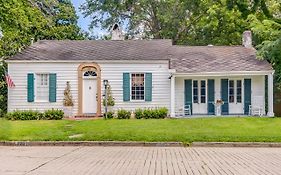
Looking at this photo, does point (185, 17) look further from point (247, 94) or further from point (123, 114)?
point (123, 114)

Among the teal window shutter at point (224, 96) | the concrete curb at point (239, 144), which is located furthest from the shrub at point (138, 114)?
the concrete curb at point (239, 144)

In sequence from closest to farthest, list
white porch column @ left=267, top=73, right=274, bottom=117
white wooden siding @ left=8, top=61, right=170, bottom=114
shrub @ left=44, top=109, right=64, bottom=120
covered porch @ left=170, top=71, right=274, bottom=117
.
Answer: shrub @ left=44, top=109, right=64, bottom=120, white porch column @ left=267, top=73, right=274, bottom=117, white wooden siding @ left=8, top=61, right=170, bottom=114, covered porch @ left=170, top=71, right=274, bottom=117

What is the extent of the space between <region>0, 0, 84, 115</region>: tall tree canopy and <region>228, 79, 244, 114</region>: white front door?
11169 mm

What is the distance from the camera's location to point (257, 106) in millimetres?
25141

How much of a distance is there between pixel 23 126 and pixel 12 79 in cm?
619

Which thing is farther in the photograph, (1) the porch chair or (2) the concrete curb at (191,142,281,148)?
(1) the porch chair

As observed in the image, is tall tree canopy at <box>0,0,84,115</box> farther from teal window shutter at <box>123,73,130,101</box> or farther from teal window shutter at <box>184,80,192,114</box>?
teal window shutter at <box>184,80,192,114</box>

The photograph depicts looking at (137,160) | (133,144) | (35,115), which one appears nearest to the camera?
(137,160)

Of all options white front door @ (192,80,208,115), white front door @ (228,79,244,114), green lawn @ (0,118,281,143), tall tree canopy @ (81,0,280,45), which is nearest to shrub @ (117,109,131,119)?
green lawn @ (0,118,281,143)

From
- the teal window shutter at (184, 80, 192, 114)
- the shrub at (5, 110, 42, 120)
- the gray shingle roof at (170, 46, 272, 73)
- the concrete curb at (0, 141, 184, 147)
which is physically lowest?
the concrete curb at (0, 141, 184, 147)

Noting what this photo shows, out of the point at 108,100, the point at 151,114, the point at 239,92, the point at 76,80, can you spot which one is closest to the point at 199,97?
the point at 239,92

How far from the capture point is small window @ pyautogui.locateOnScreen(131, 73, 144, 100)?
2495 centimetres

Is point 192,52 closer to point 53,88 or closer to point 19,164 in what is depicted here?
point 53,88

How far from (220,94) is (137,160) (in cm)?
1476
